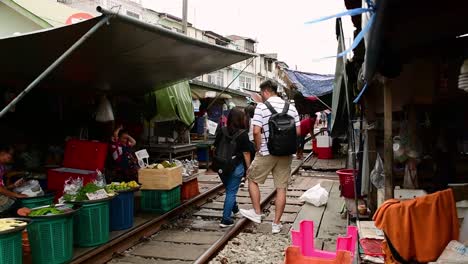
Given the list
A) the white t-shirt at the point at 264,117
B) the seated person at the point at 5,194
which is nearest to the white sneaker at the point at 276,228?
the white t-shirt at the point at 264,117

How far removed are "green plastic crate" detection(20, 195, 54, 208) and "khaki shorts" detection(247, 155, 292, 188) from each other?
2996 mm

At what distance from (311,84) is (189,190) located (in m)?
5.49

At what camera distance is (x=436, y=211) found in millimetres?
2949

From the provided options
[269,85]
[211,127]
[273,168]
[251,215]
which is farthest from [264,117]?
[211,127]

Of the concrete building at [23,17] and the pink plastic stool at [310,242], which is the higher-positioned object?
the concrete building at [23,17]

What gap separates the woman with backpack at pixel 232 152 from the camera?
6.27 meters

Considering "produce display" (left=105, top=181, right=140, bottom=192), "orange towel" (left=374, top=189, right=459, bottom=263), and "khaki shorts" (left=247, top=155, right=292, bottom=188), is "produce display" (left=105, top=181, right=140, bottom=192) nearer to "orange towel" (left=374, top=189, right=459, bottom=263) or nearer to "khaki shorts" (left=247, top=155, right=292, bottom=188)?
"khaki shorts" (left=247, top=155, right=292, bottom=188)

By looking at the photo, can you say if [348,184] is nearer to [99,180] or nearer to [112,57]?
[99,180]

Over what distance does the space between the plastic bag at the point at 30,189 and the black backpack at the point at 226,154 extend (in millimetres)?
2657

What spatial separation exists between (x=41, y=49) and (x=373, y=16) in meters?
4.27

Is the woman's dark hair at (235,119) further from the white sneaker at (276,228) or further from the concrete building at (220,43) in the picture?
the concrete building at (220,43)

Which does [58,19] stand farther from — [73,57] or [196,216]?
[196,216]

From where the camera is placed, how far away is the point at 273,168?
6.06 metres

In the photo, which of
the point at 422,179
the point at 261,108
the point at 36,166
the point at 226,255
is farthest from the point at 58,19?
the point at 422,179
